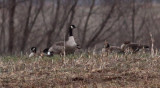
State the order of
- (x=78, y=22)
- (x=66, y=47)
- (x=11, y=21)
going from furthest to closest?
(x=78, y=22) → (x=11, y=21) → (x=66, y=47)

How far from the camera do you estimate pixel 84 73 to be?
8.94 m

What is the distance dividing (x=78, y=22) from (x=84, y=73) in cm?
1767

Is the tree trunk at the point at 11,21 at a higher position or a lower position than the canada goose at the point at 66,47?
higher

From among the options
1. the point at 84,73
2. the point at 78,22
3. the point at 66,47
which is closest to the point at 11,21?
the point at 78,22

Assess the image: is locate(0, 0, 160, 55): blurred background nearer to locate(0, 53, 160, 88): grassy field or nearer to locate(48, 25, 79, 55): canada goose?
locate(48, 25, 79, 55): canada goose

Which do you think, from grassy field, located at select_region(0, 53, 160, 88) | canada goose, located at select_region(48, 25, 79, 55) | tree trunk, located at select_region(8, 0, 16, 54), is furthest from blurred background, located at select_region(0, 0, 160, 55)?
grassy field, located at select_region(0, 53, 160, 88)

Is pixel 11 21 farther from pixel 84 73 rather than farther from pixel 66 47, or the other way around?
pixel 84 73

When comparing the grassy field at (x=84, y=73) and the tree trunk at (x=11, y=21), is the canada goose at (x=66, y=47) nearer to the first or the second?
the grassy field at (x=84, y=73)

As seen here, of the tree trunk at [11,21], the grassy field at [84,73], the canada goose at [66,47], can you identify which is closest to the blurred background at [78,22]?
the tree trunk at [11,21]

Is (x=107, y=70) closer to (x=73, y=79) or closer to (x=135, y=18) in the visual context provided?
(x=73, y=79)

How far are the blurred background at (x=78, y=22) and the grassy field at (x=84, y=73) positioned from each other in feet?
47.6

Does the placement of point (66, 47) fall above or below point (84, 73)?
above

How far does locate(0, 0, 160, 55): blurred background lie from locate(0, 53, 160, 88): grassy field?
14.5m

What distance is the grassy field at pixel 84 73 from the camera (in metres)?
8.27
